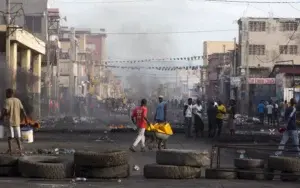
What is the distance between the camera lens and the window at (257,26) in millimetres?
65562

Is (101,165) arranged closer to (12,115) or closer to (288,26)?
(12,115)

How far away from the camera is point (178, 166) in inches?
420

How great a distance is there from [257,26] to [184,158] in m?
57.2

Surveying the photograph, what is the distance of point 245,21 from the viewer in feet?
214

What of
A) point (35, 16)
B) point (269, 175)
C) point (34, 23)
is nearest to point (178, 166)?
point (269, 175)

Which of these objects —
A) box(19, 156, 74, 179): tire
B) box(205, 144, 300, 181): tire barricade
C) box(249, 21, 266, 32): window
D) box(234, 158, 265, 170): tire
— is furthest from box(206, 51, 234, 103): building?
box(19, 156, 74, 179): tire

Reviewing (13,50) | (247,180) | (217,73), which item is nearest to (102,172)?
(247,180)

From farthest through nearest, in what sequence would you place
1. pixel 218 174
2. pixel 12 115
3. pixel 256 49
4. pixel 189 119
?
pixel 256 49 < pixel 189 119 < pixel 12 115 < pixel 218 174

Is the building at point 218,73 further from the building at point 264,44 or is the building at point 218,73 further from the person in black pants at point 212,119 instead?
the person in black pants at point 212,119

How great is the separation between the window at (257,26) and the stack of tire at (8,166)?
57069 millimetres

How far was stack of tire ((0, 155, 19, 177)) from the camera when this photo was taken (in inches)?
433

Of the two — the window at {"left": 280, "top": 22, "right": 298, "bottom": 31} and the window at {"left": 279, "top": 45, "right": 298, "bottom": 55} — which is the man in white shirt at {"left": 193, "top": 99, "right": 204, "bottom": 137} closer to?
the window at {"left": 279, "top": 45, "right": 298, "bottom": 55}

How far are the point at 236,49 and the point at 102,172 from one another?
2335 inches

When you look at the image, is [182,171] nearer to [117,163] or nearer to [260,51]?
[117,163]
